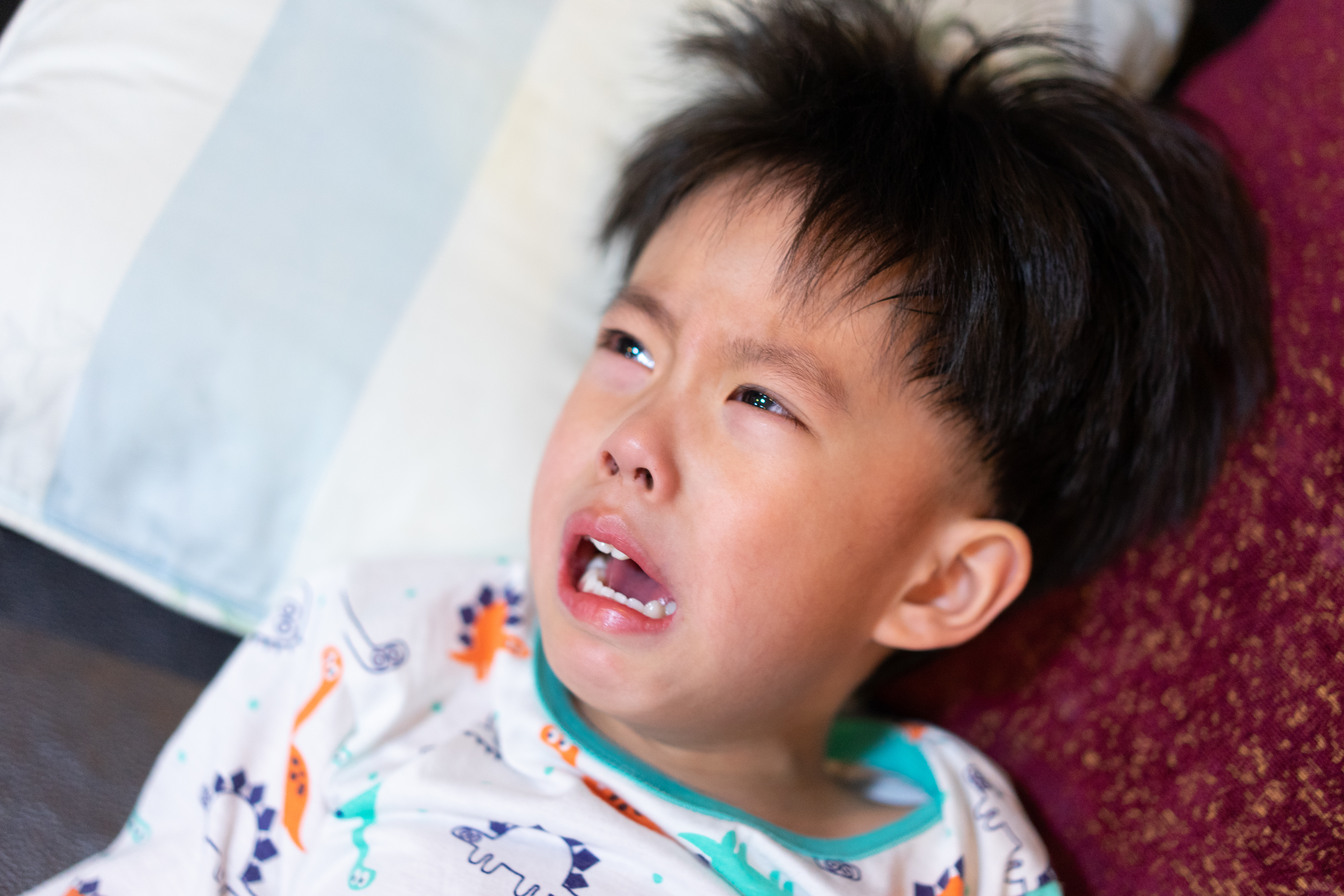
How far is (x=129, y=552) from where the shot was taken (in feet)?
3.35

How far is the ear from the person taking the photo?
906 mm

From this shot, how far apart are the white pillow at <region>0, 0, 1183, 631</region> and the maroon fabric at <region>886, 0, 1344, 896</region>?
235 millimetres

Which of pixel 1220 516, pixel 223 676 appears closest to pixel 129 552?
pixel 223 676

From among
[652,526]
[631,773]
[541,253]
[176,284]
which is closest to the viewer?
[652,526]

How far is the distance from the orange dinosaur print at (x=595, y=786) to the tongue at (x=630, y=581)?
17 cm

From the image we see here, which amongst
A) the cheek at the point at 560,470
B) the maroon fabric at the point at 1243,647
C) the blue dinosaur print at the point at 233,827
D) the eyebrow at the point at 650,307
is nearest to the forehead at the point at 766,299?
the eyebrow at the point at 650,307

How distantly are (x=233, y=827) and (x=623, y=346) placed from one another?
0.60 meters

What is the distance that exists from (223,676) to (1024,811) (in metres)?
0.87

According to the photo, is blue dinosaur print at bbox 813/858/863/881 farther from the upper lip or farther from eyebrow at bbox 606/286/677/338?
eyebrow at bbox 606/286/677/338

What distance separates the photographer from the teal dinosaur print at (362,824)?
32.7 inches

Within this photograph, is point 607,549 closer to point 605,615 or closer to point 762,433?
point 605,615

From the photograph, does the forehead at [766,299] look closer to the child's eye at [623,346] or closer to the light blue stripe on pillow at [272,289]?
the child's eye at [623,346]

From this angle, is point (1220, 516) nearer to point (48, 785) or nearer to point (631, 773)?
point (631, 773)

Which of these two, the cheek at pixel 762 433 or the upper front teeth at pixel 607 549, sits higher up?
the cheek at pixel 762 433
